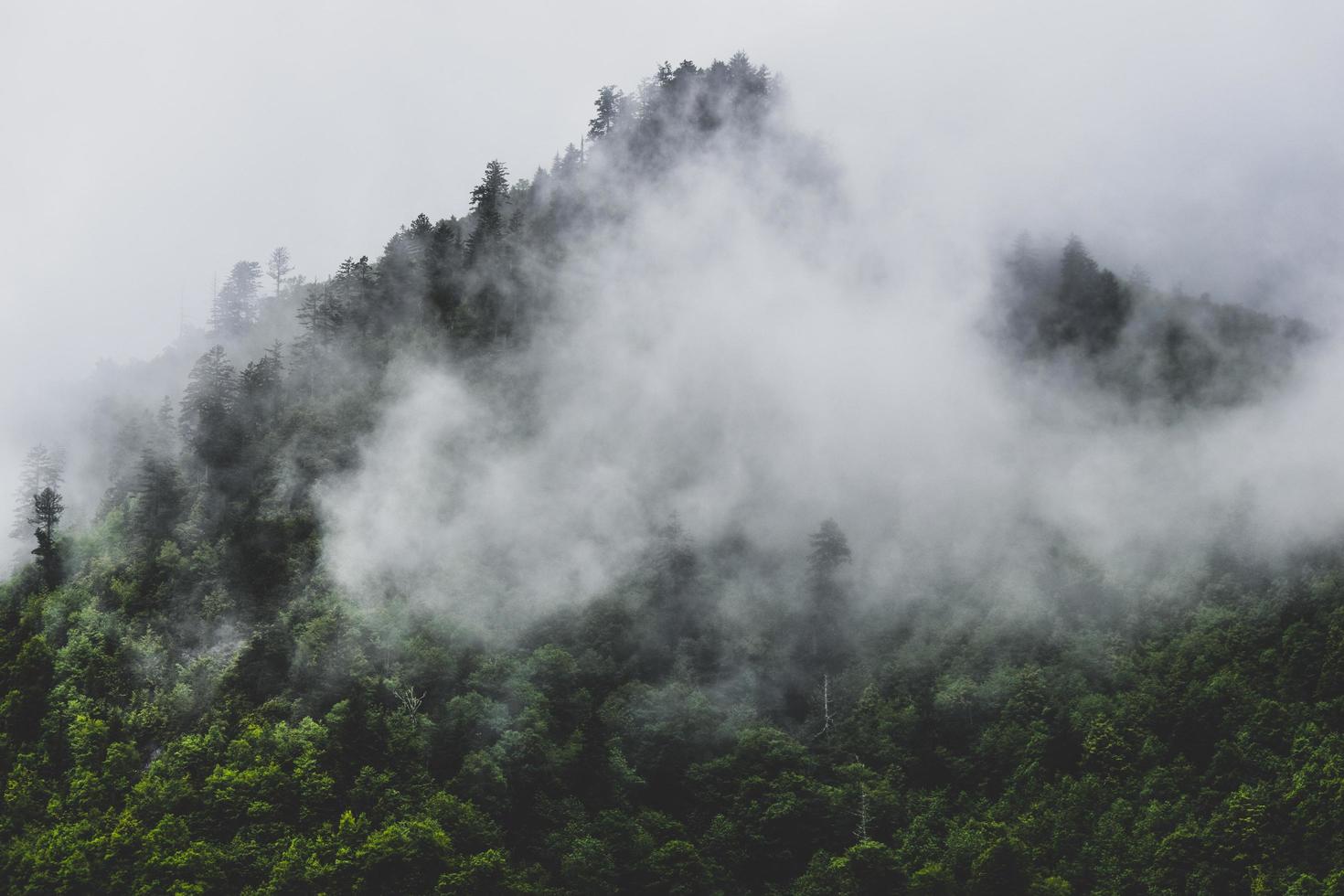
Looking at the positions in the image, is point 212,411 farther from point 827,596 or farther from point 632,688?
point 827,596

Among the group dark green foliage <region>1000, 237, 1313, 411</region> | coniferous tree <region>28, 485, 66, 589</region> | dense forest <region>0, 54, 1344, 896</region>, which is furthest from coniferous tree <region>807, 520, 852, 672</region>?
coniferous tree <region>28, 485, 66, 589</region>

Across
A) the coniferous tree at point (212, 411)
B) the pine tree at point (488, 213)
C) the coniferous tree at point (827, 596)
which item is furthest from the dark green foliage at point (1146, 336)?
the coniferous tree at point (212, 411)

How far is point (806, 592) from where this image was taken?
351 ft

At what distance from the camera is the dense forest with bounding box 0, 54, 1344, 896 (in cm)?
7975

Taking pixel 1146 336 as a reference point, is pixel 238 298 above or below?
above

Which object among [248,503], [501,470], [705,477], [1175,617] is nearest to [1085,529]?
[1175,617]

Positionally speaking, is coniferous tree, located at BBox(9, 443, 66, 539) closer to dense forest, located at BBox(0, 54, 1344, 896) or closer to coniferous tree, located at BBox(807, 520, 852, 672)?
dense forest, located at BBox(0, 54, 1344, 896)

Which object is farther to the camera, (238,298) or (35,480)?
(238,298)

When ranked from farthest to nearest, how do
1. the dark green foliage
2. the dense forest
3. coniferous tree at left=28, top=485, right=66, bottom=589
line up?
the dark green foliage → coniferous tree at left=28, top=485, right=66, bottom=589 → the dense forest

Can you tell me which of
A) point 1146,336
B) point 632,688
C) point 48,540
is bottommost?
point 632,688

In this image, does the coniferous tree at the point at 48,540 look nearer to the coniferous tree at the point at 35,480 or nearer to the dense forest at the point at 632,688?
the dense forest at the point at 632,688

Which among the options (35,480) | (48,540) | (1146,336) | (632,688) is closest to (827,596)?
(632,688)

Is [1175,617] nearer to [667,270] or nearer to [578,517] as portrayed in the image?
[578,517]

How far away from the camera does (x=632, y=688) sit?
98.1 metres
